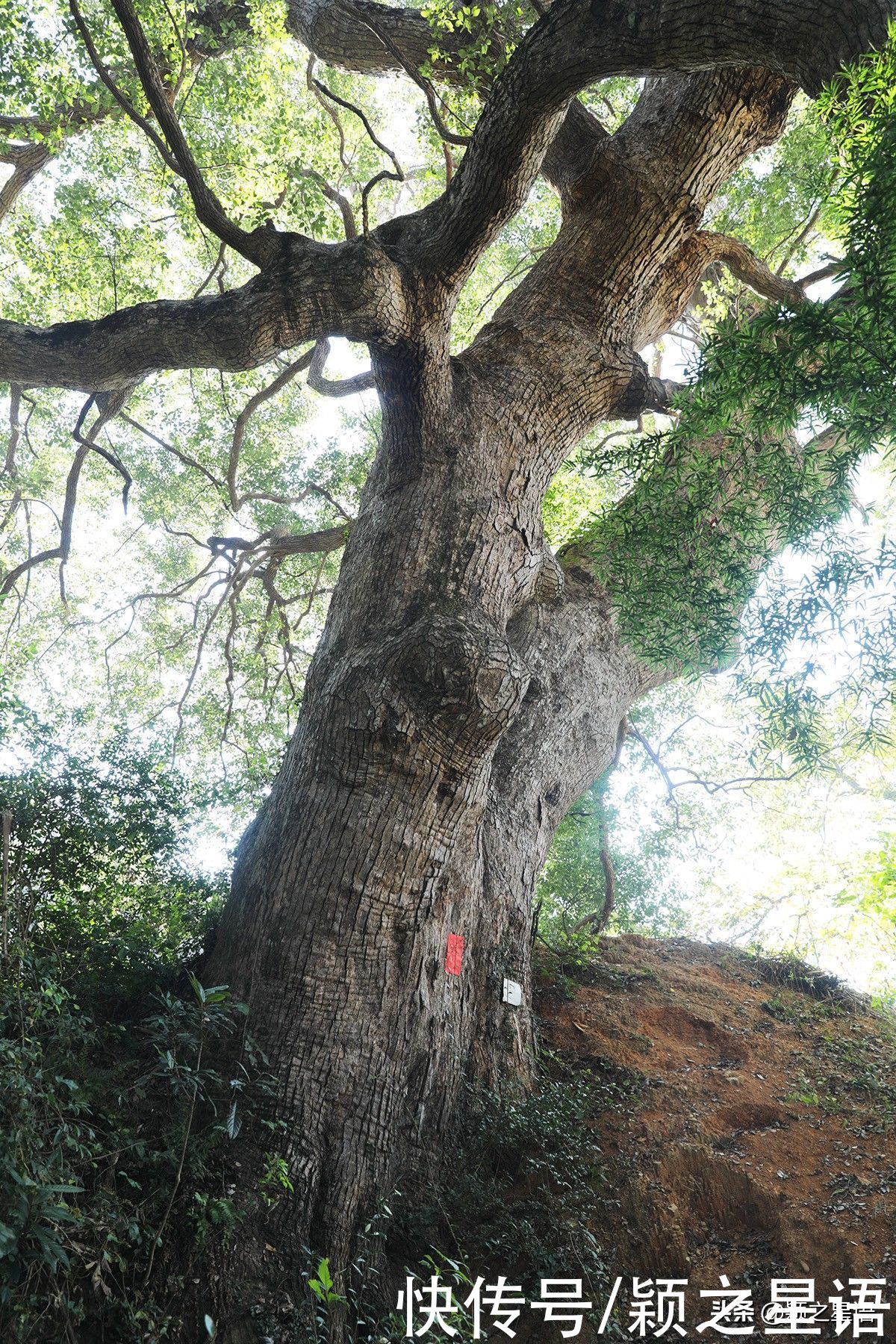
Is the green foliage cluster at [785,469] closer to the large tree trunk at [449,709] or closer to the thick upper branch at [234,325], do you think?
the large tree trunk at [449,709]

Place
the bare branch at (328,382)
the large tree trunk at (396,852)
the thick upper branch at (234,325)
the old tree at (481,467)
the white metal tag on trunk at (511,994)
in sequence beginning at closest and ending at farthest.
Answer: the old tree at (481,467) < the large tree trunk at (396,852) < the thick upper branch at (234,325) < the white metal tag on trunk at (511,994) < the bare branch at (328,382)

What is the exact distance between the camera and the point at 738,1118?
4.46m

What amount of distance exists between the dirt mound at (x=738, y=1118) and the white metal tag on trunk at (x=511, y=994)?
62 cm

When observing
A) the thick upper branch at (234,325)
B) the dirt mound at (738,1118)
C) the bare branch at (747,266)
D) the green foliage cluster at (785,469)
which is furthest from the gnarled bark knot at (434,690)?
the bare branch at (747,266)

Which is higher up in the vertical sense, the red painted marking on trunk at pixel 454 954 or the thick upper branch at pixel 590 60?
the thick upper branch at pixel 590 60

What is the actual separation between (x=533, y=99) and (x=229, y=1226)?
4558 millimetres

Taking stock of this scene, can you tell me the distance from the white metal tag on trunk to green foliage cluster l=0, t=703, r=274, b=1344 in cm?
153

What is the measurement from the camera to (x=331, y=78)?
8688mm

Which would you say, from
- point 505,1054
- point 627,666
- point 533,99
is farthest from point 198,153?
point 505,1054

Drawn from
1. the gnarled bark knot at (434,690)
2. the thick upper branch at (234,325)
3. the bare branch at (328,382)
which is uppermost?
the bare branch at (328,382)

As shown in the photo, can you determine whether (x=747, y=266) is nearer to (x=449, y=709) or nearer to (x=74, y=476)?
(x=449, y=709)

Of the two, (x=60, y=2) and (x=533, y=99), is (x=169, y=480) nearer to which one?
(x=60, y=2)

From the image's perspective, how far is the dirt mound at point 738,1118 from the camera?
11.5 feet

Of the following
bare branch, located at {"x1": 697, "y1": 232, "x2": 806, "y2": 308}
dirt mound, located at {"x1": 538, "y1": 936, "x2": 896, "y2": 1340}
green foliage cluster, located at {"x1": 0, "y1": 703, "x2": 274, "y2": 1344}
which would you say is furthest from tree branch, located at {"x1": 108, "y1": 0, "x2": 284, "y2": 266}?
dirt mound, located at {"x1": 538, "y1": 936, "x2": 896, "y2": 1340}
